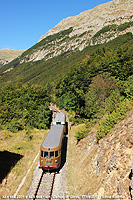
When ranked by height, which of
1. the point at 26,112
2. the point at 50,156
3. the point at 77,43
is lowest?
the point at 50,156

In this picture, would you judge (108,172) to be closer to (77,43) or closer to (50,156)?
(50,156)

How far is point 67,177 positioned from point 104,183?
5.01 meters

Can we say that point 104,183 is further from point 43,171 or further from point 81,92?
point 81,92

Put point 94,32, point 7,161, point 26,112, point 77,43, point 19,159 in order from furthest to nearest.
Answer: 1. point 94,32
2. point 77,43
3. point 26,112
4. point 19,159
5. point 7,161

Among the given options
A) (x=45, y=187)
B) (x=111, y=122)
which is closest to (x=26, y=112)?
(x=45, y=187)

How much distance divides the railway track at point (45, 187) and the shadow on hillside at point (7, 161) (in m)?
3.74

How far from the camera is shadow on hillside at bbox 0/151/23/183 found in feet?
44.3

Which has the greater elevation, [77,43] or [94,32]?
[94,32]

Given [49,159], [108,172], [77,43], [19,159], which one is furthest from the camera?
[77,43]

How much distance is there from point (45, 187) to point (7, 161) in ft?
22.2

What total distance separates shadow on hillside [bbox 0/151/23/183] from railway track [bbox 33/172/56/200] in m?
3.74

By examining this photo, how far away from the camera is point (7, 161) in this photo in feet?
51.8

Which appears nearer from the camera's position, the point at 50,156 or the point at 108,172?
the point at 108,172

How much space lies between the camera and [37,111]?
106ft
